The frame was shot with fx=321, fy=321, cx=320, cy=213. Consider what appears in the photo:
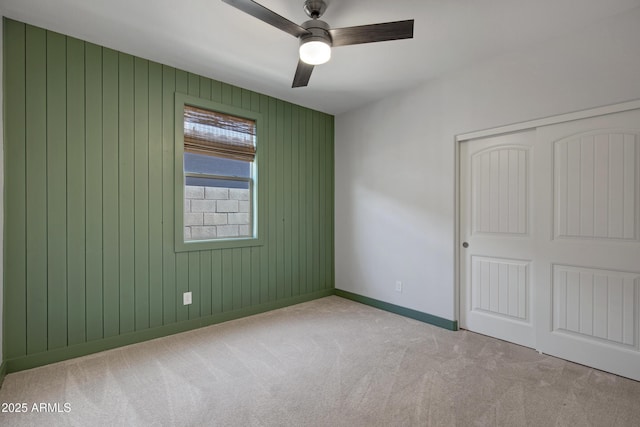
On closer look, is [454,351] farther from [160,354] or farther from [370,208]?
[160,354]

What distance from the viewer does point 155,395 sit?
6.95 ft

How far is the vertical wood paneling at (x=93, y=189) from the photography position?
2715 millimetres

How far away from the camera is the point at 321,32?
7.05ft

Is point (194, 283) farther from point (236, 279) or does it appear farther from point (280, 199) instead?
point (280, 199)

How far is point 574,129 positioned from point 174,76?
3.59 metres

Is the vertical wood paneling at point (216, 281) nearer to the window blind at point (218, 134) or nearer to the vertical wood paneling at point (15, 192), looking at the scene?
the window blind at point (218, 134)

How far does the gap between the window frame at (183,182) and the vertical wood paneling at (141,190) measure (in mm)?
270

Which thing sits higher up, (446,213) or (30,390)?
(446,213)

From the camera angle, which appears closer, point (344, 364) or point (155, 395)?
point (155, 395)

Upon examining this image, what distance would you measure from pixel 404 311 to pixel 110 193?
3240mm

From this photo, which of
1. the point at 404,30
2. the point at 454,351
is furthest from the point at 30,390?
the point at 404,30

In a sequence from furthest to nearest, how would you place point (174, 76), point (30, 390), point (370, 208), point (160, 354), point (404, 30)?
1. point (370, 208)
2. point (174, 76)
3. point (160, 354)
4. point (30, 390)
5. point (404, 30)

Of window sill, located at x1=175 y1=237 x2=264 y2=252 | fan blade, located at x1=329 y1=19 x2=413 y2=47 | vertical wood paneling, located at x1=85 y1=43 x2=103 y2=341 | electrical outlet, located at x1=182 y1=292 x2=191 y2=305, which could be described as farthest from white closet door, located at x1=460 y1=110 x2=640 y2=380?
vertical wood paneling, located at x1=85 y1=43 x2=103 y2=341

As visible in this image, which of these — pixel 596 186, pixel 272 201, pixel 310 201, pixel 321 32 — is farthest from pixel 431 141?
pixel 272 201
